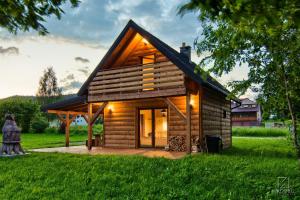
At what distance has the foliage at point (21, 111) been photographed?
4350 cm

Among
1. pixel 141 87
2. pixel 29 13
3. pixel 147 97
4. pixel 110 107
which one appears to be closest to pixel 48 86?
pixel 110 107

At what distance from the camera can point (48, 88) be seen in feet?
224

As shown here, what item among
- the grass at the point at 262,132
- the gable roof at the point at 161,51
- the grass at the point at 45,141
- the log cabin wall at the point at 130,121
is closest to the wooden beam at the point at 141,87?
the gable roof at the point at 161,51

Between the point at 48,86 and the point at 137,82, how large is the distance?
57.7 metres

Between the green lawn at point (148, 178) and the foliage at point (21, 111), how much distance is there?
111 ft

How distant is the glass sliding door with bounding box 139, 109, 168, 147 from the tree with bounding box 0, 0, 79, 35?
12.5 meters

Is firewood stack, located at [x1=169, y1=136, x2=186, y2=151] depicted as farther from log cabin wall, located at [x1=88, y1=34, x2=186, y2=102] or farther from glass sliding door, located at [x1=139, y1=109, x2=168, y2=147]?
log cabin wall, located at [x1=88, y1=34, x2=186, y2=102]

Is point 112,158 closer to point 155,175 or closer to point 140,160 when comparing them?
point 140,160

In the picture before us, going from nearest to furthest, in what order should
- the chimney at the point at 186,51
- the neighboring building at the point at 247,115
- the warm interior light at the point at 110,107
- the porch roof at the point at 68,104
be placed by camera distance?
the warm interior light at the point at 110,107 < the porch roof at the point at 68,104 < the chimney at the point at 186,51 < the neighboring building at the point at 247,115

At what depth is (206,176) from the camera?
9.02 metres

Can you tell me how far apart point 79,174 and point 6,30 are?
268 inches

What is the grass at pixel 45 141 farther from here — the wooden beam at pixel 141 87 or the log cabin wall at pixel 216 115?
the log cabin wall at pixel 216 115

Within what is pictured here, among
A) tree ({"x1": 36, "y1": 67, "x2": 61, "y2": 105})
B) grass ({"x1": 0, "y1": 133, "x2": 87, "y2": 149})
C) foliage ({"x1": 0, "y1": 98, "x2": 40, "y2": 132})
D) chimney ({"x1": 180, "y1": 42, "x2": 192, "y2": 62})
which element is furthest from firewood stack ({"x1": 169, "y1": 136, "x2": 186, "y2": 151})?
tree ({"x1": 36, "y1": 67, "x2": 61, "y2": 105})

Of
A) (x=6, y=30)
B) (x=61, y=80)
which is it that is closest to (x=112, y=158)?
(x=6, y=30)
